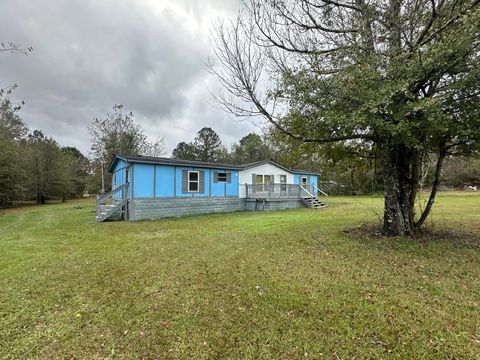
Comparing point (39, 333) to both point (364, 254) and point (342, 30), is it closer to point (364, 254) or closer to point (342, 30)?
point (364, 254)

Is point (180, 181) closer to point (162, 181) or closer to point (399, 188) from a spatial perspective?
point (162, 181)

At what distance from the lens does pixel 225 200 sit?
1578cm

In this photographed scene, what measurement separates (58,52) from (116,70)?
3.16 metres

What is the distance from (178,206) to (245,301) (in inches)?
422

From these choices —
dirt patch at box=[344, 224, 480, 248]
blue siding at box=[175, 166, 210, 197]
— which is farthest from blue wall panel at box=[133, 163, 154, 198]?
dirt patch at box=[344, 224, 480, 248]

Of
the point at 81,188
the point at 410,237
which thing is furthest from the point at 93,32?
the point at 81,188

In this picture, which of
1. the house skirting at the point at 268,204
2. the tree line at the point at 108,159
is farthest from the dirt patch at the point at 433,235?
the house skirting at the point at 268,204

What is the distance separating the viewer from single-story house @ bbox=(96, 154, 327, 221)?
40.2 feet

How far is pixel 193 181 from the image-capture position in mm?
14289

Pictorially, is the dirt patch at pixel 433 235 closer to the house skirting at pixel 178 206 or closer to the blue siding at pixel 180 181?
the house skirting at pixel 178 206

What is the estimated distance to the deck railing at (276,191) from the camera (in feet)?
54.6

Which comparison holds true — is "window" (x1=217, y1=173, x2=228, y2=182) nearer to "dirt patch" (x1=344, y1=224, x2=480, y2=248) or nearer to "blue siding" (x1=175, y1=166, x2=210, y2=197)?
"blue siding" (x1=175, y1=166, x2=210, y2=197)

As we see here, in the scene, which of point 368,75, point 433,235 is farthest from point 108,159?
point 433,235

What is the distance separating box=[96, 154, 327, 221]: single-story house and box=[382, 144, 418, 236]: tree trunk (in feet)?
31.2
